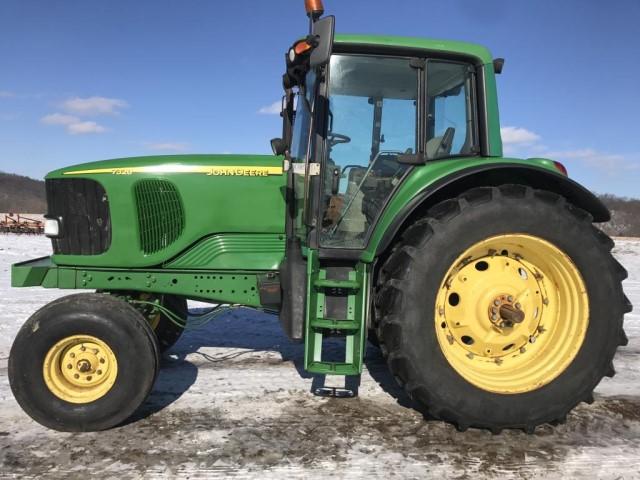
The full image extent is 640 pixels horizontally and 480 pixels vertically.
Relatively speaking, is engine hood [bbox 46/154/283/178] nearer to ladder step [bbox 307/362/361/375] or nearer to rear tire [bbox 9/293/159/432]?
rear tire [bbox 9/293/159/432]

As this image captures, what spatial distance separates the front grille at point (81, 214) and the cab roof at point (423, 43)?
1.83m

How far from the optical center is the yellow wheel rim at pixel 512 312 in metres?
2.82

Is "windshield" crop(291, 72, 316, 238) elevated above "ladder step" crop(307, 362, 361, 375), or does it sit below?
above

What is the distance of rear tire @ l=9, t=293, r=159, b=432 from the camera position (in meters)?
2.72

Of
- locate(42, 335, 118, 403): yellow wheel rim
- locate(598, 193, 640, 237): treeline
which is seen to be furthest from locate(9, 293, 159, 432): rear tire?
locate(598, 193, 640, 237): treeline

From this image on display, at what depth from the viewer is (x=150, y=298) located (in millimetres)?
3498

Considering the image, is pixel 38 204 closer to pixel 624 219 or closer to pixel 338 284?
pixel 624 219

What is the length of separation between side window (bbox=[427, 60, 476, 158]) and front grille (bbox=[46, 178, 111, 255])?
2136 millimetres

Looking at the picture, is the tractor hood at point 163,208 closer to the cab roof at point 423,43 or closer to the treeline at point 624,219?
the cab roof at point 423,43

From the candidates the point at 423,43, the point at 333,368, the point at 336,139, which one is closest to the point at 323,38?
the point at 336,139

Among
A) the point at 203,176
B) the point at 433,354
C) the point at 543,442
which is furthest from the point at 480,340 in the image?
the point at 203,176

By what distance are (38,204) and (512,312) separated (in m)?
68.3

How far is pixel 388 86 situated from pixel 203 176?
1.33 meters

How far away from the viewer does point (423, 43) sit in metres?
2.92
